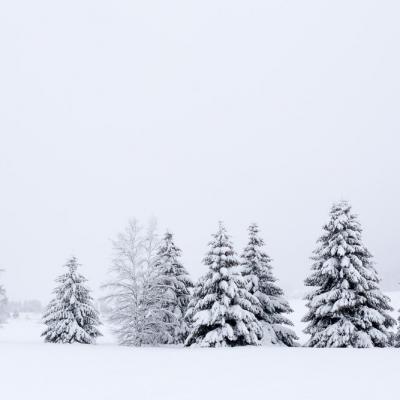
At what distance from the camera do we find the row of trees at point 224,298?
2459 centimetres

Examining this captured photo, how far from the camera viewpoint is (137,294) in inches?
1198

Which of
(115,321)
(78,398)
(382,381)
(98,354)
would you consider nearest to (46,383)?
(78,398)

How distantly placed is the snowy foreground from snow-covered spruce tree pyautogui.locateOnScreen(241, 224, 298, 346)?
822 centimetres

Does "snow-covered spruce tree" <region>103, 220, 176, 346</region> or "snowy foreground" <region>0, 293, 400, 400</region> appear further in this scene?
"snow-covered spruce tree" <region>103, 220, 176, 346</region>

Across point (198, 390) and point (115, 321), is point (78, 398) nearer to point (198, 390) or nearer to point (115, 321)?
point (198, 390)

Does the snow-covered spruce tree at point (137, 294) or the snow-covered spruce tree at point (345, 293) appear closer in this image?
the snow-covered spruce tree at point (345, 293)

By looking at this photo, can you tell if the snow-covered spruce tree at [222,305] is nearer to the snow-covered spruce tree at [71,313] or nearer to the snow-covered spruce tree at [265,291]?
the snow-covered spruce tree at [265,291]

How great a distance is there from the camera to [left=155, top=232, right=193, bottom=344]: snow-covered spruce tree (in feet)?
101

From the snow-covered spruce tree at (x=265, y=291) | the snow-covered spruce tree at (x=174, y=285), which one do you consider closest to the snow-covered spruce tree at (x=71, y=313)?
the snow-covered spruce tree at (x=174, y=285)

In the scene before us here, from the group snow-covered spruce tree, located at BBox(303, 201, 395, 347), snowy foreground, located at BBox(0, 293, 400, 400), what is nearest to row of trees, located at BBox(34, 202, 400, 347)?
snow-covered spruce tree, located at BBox(303, 201, 395, 347)

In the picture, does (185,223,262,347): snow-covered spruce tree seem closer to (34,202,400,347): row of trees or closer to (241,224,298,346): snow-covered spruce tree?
(34,202,400,347): row of trees

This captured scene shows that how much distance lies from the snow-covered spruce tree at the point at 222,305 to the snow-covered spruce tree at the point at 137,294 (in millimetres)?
4203

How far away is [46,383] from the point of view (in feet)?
43.2

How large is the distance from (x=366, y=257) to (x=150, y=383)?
57.3 feet
